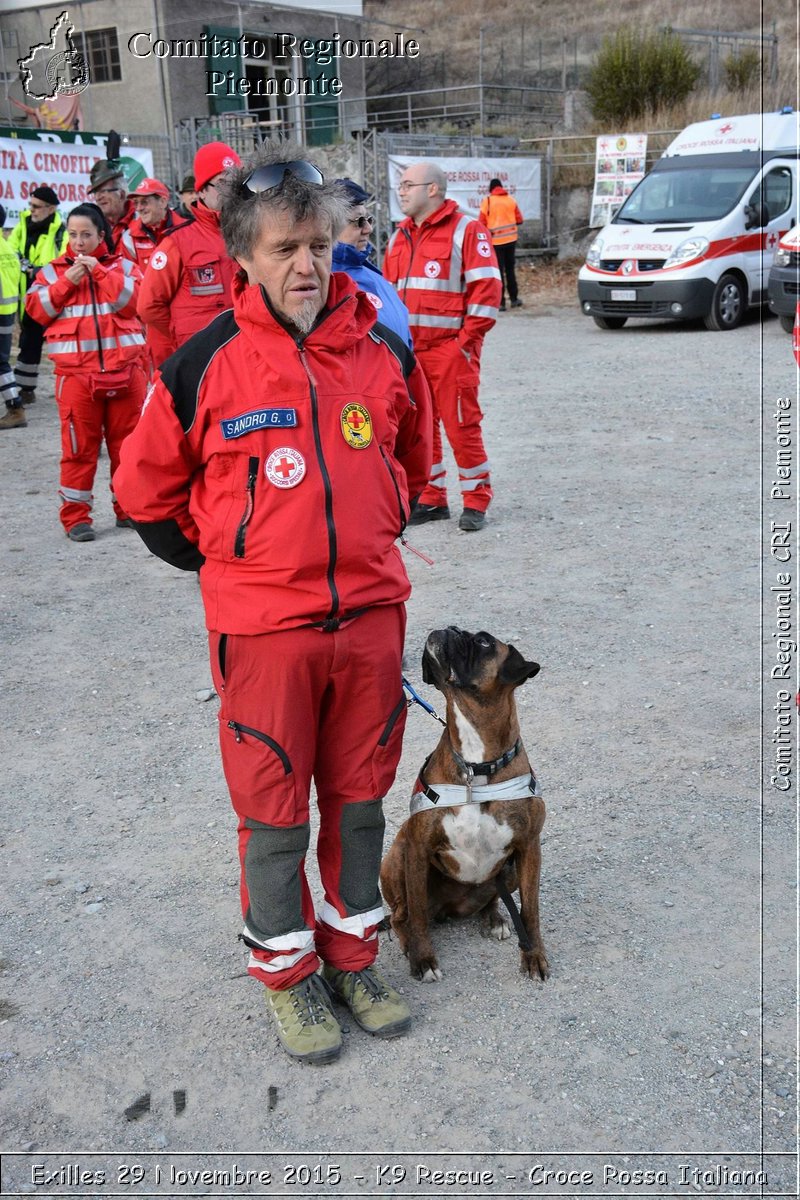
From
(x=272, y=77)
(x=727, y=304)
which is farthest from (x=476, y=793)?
(x=272, y=77)

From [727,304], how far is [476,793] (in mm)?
13541

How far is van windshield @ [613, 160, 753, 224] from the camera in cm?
1541

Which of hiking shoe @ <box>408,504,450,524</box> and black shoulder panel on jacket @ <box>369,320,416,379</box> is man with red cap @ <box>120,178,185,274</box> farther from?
black shoulder panel on jacket @ <box>369,320,416,379</box>

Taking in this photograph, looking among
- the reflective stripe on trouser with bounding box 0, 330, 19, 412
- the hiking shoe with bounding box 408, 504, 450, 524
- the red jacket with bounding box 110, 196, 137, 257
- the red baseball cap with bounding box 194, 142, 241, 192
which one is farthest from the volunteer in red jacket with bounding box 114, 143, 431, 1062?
the reflective stripe on trouser with bounding box 0, 330, 19, 412

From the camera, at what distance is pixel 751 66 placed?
30.7 m

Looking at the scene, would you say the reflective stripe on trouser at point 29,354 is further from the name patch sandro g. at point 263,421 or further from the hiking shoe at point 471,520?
the name patch sandro g. at point 263,421

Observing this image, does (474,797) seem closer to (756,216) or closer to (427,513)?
(427,513)

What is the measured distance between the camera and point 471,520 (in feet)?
24.5

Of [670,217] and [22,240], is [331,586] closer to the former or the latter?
[22,240]

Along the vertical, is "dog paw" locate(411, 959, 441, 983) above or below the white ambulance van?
below

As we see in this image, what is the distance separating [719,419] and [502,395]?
2.58 meters

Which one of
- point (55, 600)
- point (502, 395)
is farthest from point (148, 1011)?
point (502, 395)

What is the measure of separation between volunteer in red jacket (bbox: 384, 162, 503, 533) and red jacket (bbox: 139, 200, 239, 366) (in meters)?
1.08

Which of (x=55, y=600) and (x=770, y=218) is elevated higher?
(x=770, y=218)
